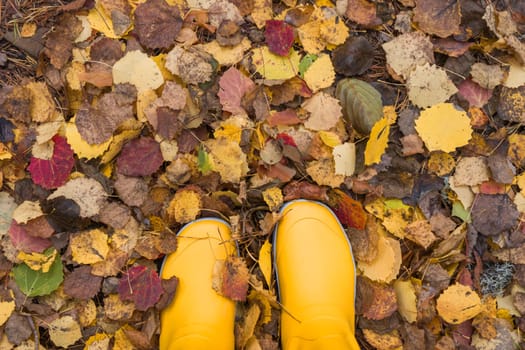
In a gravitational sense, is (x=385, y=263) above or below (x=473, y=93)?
below

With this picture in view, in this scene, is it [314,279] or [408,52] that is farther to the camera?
[408,52]

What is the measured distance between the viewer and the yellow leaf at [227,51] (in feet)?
4.83

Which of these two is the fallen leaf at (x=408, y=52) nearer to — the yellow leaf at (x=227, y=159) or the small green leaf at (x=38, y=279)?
the yellow leaf at (x=227, y=159)

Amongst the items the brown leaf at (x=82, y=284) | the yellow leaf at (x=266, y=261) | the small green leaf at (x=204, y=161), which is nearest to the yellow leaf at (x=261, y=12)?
the small green leaf at (x=204, y=161)

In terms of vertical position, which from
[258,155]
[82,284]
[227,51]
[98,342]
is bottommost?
[98,342]

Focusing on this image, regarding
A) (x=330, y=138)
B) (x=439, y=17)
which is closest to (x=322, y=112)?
(x=330, y=138)

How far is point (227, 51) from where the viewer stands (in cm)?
148

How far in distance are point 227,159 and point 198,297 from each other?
0.37 m

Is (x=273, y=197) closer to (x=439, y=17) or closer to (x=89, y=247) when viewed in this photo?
(x=89, y=247)

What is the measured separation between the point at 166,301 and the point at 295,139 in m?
0.56

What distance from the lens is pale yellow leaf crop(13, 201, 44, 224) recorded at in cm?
138

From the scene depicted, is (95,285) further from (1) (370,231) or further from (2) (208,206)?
(1) (370,231)

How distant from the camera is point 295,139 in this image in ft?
4.81

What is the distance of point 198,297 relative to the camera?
138cm
